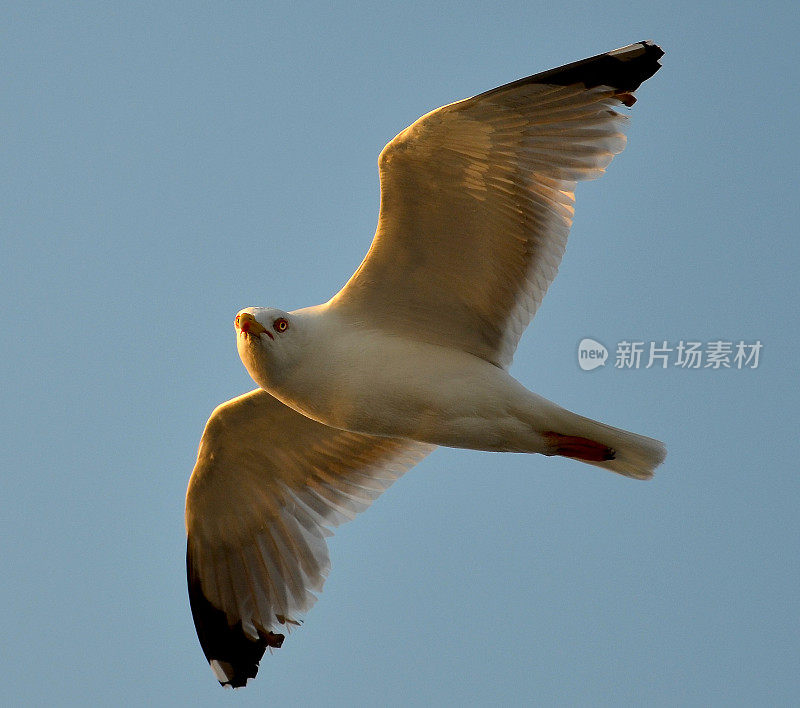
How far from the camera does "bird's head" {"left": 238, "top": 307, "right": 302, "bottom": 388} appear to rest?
6871mm

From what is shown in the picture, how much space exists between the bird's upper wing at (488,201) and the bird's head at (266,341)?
→ 1.75ft

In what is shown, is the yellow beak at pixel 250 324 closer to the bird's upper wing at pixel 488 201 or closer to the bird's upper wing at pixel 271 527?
the bird's upper wing at pixel 488 201

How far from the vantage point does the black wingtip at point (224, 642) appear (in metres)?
8.64

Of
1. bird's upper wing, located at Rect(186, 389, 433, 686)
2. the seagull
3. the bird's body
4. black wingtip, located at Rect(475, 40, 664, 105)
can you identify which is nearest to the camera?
black wingtip, located at Rect(475, 40, 664, 105)

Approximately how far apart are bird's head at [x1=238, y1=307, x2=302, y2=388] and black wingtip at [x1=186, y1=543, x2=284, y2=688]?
7.71 feet

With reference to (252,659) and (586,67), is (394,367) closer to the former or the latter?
(586,67)

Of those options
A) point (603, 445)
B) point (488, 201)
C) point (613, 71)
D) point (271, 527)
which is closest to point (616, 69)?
point (613, 71)

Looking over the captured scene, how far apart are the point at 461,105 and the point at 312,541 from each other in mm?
3635

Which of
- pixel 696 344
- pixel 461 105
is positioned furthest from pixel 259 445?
pixel 696 344

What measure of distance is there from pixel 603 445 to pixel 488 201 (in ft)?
5.46

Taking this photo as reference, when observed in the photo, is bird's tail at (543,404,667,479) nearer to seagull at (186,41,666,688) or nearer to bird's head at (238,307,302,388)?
seagull at (186,41,666,688)

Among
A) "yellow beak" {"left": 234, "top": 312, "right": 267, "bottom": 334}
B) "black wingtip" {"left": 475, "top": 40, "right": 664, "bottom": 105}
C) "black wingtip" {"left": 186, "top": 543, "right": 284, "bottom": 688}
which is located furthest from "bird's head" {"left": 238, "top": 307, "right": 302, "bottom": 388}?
"black wingtip" {"left": 186, "top": 543, "right": 284, "bottom": 688}

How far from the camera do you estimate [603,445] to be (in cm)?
720

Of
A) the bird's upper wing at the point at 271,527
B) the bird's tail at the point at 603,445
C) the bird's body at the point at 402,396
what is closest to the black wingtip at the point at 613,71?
the bird's body at the point at 402,396
